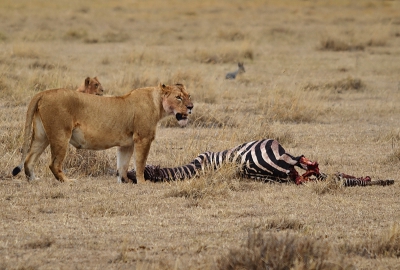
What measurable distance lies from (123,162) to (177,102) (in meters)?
0.75

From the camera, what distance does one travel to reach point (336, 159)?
8961 millimetres

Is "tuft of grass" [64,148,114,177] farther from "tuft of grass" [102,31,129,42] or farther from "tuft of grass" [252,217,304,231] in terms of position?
"tuft of grass" [102,31,129,42]

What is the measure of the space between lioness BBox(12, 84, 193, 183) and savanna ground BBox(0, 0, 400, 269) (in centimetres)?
30

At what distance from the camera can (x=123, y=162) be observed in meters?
7.62

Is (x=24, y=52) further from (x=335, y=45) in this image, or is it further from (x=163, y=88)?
(x=163, y=88)

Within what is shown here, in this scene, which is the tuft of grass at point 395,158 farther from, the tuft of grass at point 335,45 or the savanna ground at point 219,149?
the tuft of grass at point 335,45

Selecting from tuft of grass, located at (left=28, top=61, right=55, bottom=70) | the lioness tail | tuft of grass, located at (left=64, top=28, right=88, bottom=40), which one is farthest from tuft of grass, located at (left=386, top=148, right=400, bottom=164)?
tuft of grass, located at (left=64, top=28, right=88, bottom=40)

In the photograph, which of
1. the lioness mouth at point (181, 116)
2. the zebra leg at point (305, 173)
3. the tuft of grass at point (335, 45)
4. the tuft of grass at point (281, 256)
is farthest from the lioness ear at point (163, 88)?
the tuft of grass at point (335, 45)

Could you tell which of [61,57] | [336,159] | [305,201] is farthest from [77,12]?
[305,201]

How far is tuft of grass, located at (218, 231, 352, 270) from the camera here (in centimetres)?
478

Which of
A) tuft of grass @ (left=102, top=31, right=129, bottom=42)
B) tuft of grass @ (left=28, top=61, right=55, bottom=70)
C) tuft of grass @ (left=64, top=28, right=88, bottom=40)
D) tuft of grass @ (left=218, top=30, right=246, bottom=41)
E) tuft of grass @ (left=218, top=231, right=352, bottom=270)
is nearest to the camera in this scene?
tuft of grass @ (left=218, top=231, right=352, bottom=270)

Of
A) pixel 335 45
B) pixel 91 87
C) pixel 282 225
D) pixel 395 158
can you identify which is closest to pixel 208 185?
pixel 282 225

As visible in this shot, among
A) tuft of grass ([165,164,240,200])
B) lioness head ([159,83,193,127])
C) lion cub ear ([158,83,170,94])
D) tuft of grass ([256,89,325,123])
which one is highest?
lion cub ear ([158,83,170,94])

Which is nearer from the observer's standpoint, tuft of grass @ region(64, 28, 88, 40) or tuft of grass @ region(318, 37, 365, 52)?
tuft of grass @ region(318, 37, 365, 52)
